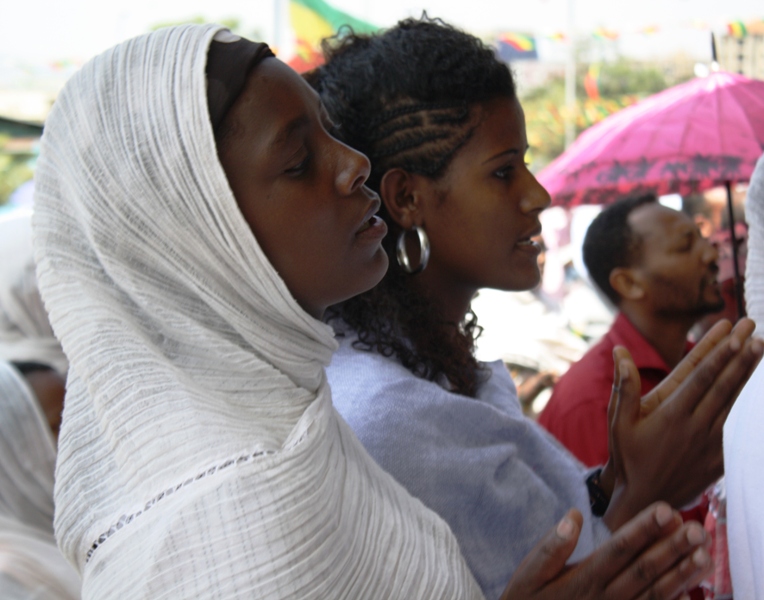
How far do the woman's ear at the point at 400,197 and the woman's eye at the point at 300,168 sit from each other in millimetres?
595

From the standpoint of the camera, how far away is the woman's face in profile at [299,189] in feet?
4.18

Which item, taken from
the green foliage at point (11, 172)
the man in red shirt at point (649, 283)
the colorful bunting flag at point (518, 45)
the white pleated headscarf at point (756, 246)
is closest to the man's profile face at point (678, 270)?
the man in red shirt at point (649, 283)

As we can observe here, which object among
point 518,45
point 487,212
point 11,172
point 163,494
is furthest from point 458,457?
point 11,172

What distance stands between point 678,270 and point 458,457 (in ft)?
7.00

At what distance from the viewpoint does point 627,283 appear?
11.4 feet

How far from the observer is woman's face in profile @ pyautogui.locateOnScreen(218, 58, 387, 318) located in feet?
4.18

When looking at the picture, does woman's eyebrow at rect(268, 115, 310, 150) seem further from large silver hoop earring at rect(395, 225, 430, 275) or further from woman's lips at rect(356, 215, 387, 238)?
large silver hoop earring at rect(395, 225, 430, 275)

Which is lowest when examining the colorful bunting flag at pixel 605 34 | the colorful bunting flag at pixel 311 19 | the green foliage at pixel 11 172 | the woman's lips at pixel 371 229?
the green foliage at pixel 11 172

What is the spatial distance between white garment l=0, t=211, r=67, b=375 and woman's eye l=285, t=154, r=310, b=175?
1.64 metres

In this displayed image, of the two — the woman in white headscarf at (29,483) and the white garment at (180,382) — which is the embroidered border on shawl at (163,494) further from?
the woman in white headscarf at (29,483)

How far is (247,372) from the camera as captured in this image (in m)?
1.26

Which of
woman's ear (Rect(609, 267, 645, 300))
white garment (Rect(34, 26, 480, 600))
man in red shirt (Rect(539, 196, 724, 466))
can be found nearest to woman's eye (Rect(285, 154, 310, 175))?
white garment (Rect(34, 26, 480, 600))

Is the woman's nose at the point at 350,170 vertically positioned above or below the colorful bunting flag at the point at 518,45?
above

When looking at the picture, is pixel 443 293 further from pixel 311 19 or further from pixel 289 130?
pixel 311 19
